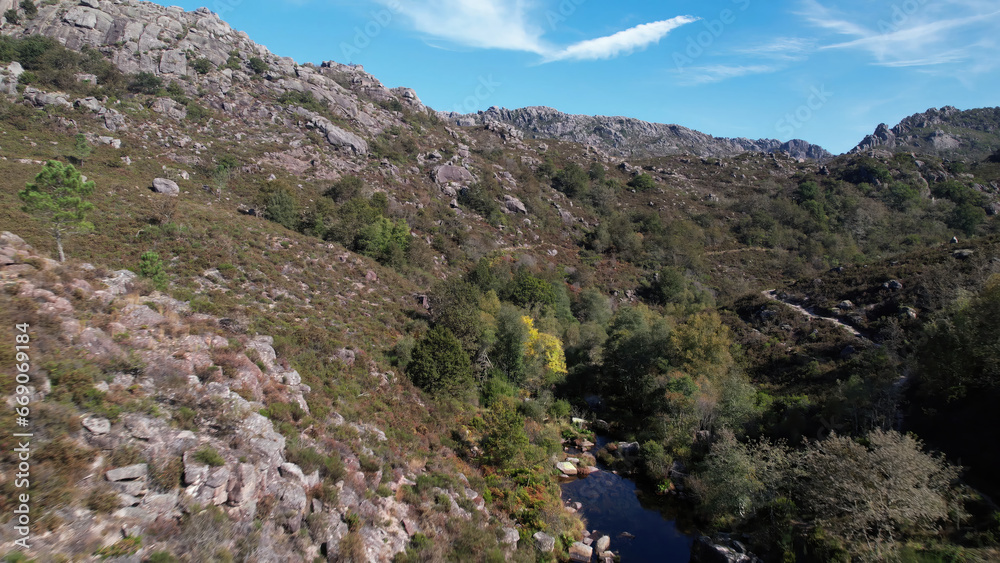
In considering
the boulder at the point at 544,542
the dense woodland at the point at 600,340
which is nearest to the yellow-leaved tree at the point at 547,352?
the dense woodland at the point at 600,340

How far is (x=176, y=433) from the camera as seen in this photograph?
10.8 m

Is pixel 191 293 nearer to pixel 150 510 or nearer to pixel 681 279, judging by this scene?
pixel 150 510

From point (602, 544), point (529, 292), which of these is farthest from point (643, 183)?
point (602, 544)

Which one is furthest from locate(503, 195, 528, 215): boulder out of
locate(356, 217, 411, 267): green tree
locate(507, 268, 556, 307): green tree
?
locate(356, 217, 411, 267): green tree

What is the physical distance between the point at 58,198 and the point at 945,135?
228m

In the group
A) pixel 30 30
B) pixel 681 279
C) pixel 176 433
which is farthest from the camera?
pixel 681 279

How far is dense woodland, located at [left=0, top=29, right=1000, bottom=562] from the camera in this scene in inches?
664

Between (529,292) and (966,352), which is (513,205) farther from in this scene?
(966,352)

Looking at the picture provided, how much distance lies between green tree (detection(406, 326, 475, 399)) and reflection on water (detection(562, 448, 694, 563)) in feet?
33.6

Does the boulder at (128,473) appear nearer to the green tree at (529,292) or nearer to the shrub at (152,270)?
the shrub at (152,270)

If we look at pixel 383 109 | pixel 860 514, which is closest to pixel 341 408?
pixel 860 514

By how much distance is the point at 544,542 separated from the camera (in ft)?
64.9

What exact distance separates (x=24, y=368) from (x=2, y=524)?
394 cm

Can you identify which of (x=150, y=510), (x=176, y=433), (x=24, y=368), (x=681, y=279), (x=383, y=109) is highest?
(x=383, y=109)
